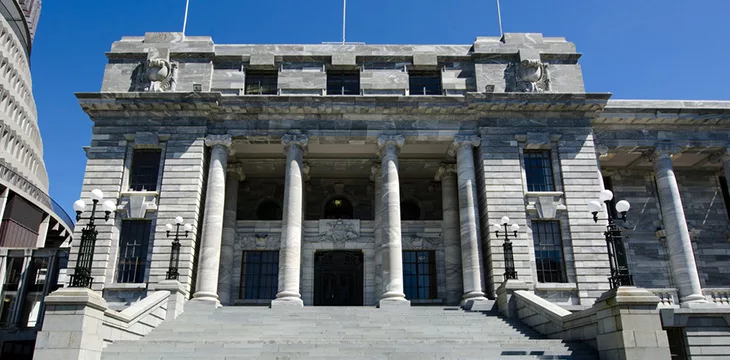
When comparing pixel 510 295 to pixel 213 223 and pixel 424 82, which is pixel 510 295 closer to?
pixel 424 82

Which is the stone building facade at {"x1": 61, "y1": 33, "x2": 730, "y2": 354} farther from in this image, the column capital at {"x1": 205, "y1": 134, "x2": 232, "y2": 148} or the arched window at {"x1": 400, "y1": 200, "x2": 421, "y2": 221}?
the arched window at {"x1": 400, "y1": 200, "x2": 421, "y2": 221}

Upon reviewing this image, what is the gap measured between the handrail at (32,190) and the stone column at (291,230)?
1000 inches

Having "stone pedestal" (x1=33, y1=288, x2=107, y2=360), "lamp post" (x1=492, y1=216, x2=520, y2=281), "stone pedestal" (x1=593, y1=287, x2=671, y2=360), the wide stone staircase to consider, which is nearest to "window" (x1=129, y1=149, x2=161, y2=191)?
the wide stone staircase

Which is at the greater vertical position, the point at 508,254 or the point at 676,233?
the point at 676,233

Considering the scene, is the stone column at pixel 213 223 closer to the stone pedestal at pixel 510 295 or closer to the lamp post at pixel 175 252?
the lamp post at pixel 175 252

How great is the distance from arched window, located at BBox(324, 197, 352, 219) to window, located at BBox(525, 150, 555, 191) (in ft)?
36.5

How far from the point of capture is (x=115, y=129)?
90.9 feet

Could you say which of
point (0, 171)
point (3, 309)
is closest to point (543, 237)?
point (3, 309)

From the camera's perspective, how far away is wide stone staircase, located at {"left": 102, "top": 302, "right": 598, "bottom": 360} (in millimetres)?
16047

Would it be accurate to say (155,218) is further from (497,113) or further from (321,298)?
(497,113)

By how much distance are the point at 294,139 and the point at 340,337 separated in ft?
39.1

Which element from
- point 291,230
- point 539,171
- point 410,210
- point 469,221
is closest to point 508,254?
point 469,221

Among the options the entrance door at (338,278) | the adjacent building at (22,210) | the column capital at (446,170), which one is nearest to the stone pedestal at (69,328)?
the adjacent building at (22,210)

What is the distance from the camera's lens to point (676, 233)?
92.6 ft
